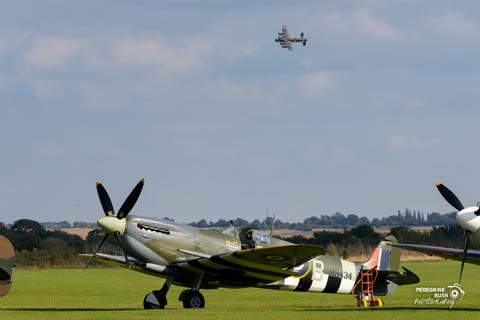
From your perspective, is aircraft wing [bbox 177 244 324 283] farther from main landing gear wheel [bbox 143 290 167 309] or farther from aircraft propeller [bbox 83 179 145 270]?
aircraft propeller [bbox 83 179 145 270]

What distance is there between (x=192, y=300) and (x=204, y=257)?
118 cm

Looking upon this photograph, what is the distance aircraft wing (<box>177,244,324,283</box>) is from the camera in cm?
2588

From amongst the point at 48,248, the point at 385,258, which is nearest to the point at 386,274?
the point at 385,258

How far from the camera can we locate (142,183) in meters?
27.1

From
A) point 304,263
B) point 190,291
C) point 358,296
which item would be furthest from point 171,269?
point 358,296

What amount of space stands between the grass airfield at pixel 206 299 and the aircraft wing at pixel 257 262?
92cm

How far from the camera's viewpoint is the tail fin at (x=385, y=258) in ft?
99.2

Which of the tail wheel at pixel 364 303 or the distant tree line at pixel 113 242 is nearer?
the tail wheel at pixel 364 303

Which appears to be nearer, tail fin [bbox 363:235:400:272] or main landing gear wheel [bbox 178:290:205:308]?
main landing gear wheel [bbox 178:290:205:308]

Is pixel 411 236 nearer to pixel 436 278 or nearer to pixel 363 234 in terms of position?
pixel 363 234

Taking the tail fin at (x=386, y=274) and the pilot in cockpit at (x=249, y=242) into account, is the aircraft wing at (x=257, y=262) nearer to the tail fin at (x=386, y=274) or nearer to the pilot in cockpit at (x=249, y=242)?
the pilot in cockpit at (x=249, y=242)

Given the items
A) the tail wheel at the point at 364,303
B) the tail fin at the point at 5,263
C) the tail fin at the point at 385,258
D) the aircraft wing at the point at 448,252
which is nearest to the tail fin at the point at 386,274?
the tail fin at the point at 385,258

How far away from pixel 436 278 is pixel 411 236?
41.4 meters

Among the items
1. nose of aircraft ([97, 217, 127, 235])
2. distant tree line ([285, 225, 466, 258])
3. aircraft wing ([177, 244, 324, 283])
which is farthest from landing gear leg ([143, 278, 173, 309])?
distant tree line ([285, 225, 466, 258])
